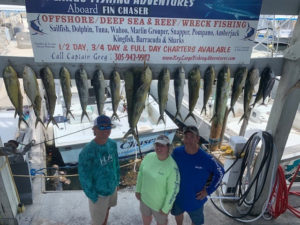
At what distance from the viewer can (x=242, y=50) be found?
236cm

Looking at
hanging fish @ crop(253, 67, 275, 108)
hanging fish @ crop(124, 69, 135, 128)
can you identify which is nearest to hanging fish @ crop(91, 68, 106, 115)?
hanging fish @ crop(124, 69, 135, 128)

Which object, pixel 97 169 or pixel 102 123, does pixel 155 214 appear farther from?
pixel 102 123

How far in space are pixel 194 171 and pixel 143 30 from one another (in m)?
1.44

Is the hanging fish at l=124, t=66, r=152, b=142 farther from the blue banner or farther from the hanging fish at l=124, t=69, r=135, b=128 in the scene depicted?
the blue banner

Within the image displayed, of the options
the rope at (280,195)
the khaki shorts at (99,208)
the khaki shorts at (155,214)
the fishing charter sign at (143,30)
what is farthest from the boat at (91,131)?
the fishing charter sign at (143,30)

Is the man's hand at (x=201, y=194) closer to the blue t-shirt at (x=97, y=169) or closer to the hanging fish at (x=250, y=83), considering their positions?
the blue t-shirt at (x=97, y=169)

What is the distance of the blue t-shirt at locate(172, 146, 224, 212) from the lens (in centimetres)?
237

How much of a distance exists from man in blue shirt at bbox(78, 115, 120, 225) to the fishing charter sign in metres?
0.70

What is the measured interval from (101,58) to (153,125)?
271 inches

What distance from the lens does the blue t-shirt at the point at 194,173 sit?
237cm

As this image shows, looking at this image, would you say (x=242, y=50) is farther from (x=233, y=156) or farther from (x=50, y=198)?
(x=50, y=198)

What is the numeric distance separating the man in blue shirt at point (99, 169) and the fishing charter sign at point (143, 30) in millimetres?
702

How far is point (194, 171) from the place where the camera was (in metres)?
2.39

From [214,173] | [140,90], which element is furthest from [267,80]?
[140,90]
